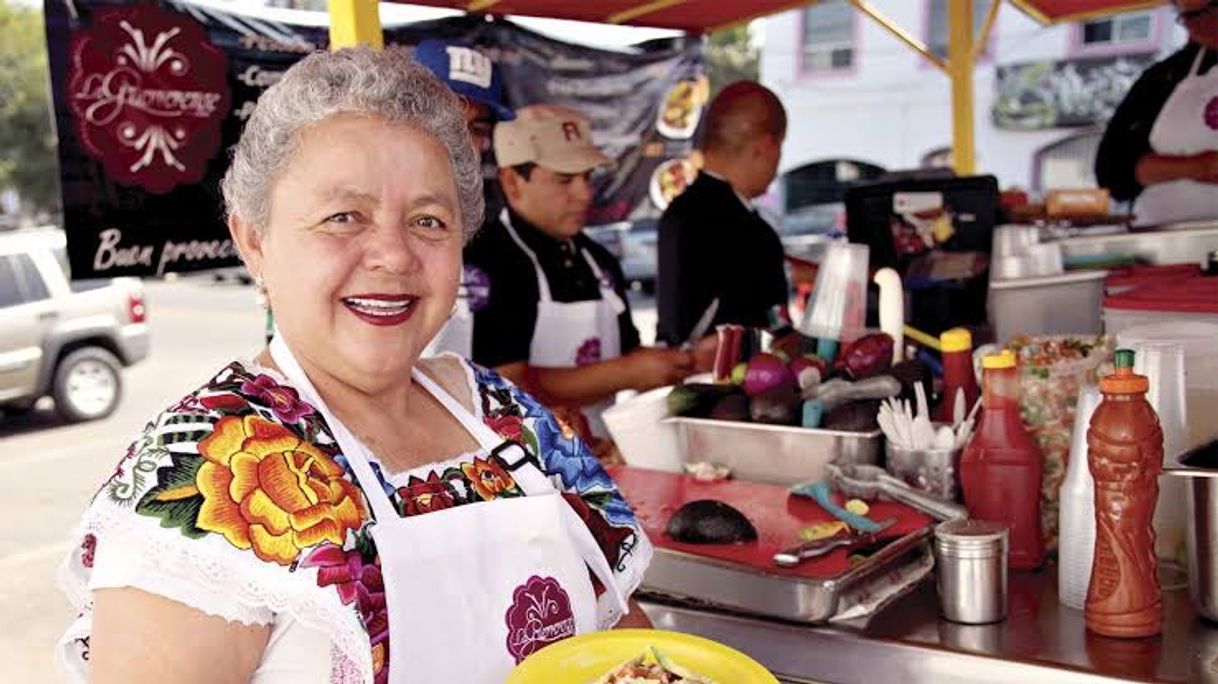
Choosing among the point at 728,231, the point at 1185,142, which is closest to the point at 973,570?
the point at 728,231

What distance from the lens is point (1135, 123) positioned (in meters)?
4.50

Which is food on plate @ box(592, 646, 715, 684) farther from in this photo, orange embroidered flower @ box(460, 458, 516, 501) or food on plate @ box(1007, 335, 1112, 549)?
food on plate @ box(1007, 335, 1112, 549)

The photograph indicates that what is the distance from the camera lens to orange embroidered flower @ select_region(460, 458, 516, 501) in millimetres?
1508

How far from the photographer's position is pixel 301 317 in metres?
1.38

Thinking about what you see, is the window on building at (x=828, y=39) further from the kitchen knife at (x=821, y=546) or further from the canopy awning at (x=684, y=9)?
the kitchen knife at (x=821, y=546)

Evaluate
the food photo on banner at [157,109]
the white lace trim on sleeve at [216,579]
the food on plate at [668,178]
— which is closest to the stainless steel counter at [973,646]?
the white lace trim on sleeve at [216,579]

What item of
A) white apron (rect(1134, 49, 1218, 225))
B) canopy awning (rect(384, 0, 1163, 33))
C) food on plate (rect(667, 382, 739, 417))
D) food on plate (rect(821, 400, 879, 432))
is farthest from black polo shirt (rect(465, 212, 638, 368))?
white apron (rect(1134, 49, 1218, 225))

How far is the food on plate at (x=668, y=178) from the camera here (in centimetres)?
690

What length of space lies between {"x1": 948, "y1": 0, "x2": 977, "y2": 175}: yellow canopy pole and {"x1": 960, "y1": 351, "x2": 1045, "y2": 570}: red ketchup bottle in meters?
5.04

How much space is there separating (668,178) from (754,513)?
16.8 ft

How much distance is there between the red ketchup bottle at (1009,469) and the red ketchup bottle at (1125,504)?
0.91 ft

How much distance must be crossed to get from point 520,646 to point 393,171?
2.06ft

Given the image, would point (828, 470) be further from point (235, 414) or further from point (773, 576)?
point (235, 414)

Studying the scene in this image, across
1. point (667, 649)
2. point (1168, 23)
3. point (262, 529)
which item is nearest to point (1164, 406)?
point (667, 649)
